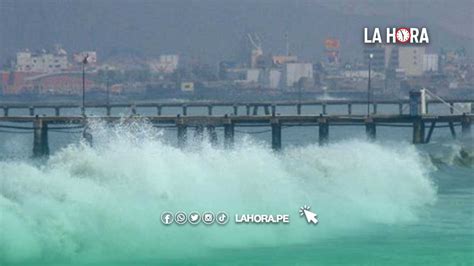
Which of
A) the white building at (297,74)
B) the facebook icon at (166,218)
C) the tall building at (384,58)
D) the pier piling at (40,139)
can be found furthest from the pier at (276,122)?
the white building at (297,74)

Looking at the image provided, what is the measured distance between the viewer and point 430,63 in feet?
346

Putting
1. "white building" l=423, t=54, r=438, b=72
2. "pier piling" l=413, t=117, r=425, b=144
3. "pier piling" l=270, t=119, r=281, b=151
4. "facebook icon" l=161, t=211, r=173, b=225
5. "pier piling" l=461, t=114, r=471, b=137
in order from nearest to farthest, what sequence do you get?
"facebook icon" l=161, t=211, r=173, b=225 → "pier piling" l=270, t=119, r=281, b=151 → "pier piling" l=413, t=117, r=425, b=144 → "pier piling" l=461, t=114, r=471, b=137 → "white building" l=423, t=54, r=438, b=72

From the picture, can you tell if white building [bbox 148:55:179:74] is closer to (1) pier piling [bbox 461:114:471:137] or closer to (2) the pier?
(1) pier piling [bbox 461:114:471:137]

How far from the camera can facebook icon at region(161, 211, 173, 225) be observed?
1881cm

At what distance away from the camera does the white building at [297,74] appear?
112m

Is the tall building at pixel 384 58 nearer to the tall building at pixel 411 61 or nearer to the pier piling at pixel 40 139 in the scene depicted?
the tall building at pixel 411 61

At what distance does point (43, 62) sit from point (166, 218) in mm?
91596

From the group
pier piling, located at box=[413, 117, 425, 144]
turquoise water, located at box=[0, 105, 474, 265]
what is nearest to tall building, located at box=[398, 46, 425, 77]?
pier piling, located at box=[413, 117, 425, 144]

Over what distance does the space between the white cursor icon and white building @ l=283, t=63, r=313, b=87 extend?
8730 centimetres

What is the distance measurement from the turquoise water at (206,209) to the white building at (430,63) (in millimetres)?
75656

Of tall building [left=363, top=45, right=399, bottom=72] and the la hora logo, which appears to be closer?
the la hora logo

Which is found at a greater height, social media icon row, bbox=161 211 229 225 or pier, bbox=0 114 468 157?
social media icon row, bbox=161 211 229 225

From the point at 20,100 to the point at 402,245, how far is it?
80.0 metres

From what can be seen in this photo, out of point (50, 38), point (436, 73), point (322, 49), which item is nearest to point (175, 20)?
point (50, 38)
